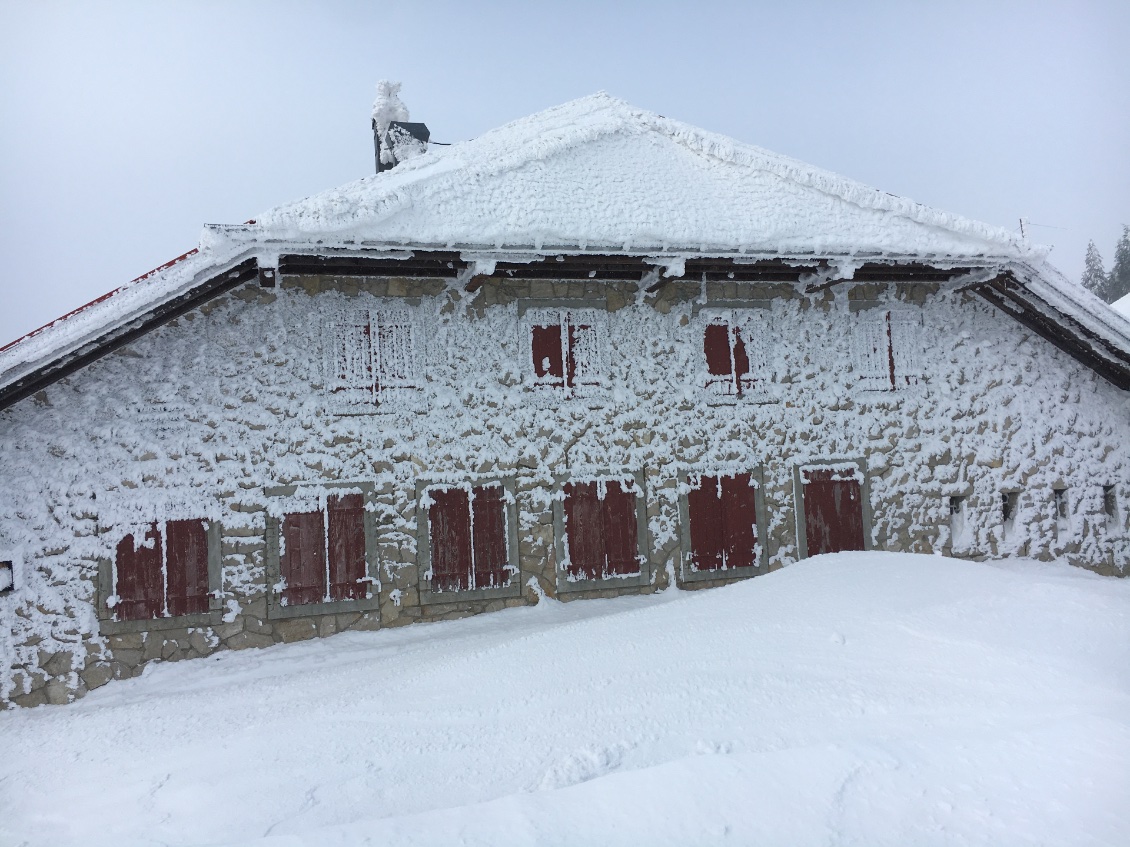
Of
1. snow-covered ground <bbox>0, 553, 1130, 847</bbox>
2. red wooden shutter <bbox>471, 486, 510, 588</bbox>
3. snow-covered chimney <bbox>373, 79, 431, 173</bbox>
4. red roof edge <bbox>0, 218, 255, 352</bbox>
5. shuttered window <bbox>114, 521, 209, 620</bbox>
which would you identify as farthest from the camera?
snow-covered chimney <bbox>373, 79, 431, 173</bbox>

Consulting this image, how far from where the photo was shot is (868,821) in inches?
129

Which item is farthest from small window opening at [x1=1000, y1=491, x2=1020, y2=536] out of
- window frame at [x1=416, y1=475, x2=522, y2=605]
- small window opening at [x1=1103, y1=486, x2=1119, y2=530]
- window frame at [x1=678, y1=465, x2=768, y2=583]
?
window frame at [x1=416, y1=475, x2=522, y2=605]

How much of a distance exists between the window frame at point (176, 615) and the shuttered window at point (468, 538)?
2.18m

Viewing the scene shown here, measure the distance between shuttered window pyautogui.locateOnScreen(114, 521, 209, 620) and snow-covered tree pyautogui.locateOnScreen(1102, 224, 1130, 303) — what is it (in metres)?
48.4

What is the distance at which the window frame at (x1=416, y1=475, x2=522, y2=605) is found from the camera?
326 inches

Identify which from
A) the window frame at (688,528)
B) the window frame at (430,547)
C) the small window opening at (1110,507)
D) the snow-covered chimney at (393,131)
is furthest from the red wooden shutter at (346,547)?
the small window opening at (1110,507)

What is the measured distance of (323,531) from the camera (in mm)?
8062

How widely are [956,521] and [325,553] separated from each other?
8.07 m

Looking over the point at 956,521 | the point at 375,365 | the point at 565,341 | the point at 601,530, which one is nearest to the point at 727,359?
the point at 565,341

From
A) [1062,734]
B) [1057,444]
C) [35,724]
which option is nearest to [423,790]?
[1062,734]

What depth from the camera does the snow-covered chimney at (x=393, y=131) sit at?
12.9m

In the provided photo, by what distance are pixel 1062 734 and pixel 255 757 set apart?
4.71 meters

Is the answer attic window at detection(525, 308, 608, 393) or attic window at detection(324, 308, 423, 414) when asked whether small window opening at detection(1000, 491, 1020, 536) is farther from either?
attic window at detection(324, 308, 423, 414)

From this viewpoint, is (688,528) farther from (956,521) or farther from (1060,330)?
(1060,330)
